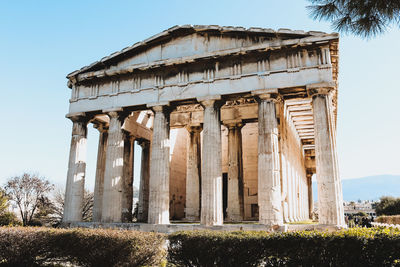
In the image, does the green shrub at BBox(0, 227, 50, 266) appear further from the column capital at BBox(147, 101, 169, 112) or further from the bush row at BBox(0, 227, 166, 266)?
the column capital at BBox(147, 101, 169, 112)

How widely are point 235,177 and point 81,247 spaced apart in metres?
11.3

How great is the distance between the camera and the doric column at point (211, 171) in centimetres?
1611

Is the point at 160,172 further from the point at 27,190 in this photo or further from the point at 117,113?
the point at 27,190

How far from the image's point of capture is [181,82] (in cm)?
1828

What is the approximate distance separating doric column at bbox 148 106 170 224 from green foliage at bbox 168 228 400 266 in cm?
676

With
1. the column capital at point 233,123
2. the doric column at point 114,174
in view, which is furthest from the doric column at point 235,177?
the doric column at point 114,174

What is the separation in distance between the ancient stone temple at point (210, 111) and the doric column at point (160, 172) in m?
0.05

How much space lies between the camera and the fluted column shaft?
52.9 ft

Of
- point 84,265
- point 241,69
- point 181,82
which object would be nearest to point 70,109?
point 181,82

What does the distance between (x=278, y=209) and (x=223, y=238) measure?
636 centimetres

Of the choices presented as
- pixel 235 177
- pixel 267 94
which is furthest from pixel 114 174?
pixel 267 94

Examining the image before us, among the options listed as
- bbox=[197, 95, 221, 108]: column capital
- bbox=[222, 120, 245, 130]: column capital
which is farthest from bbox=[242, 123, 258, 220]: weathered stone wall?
bbox=[197, 95, 221, 108]: column capital

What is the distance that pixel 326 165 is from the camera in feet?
49.0

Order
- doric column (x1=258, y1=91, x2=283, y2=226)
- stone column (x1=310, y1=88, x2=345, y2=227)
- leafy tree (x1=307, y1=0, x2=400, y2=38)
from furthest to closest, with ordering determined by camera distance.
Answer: doric column (x1=258, y1=91, x2=283, y2=226), stone column (x1=310, y1=88, x2=345, y2=227), leafy tree (x1=307, y1=0, x2=400, y2=38)
